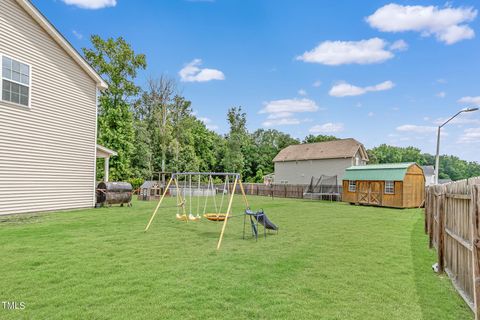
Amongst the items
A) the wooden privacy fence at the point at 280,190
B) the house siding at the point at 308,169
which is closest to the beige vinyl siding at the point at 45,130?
the wooden privacy fence at the point at 280,190

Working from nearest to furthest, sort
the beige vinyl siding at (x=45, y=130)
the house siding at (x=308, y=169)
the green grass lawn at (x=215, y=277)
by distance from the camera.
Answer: the green grass lawn at (x=215, y=277), the beige vinyl siding at (x=45, y=130), the house siding at (x=308, y=169)

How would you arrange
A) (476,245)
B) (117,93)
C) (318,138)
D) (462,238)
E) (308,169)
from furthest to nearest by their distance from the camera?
(318,138) → (308,169) → (117,93) → (462,238) → (476,245)

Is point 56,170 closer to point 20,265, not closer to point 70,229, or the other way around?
point 70,229

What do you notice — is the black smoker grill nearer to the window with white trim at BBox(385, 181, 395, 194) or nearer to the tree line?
the tree line

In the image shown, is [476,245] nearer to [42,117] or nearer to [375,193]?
[42,117]

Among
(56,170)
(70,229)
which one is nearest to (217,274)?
(70,229)

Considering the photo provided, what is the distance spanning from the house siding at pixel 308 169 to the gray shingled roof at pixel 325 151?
470 mm

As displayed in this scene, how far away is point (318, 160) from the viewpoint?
34.2 meters

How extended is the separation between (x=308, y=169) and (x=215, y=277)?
31.4 metres

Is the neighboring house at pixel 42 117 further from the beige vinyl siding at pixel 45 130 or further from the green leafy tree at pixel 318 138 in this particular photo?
the green leafy tree at pixel 318 138

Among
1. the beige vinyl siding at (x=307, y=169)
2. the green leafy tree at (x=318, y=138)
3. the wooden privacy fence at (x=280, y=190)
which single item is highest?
the green leafy tree at (x=318, y=138)

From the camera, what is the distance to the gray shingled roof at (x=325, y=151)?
1255 inches

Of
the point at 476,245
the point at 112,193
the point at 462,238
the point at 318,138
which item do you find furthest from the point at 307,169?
the point at 476,245

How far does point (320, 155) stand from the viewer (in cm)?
3403
